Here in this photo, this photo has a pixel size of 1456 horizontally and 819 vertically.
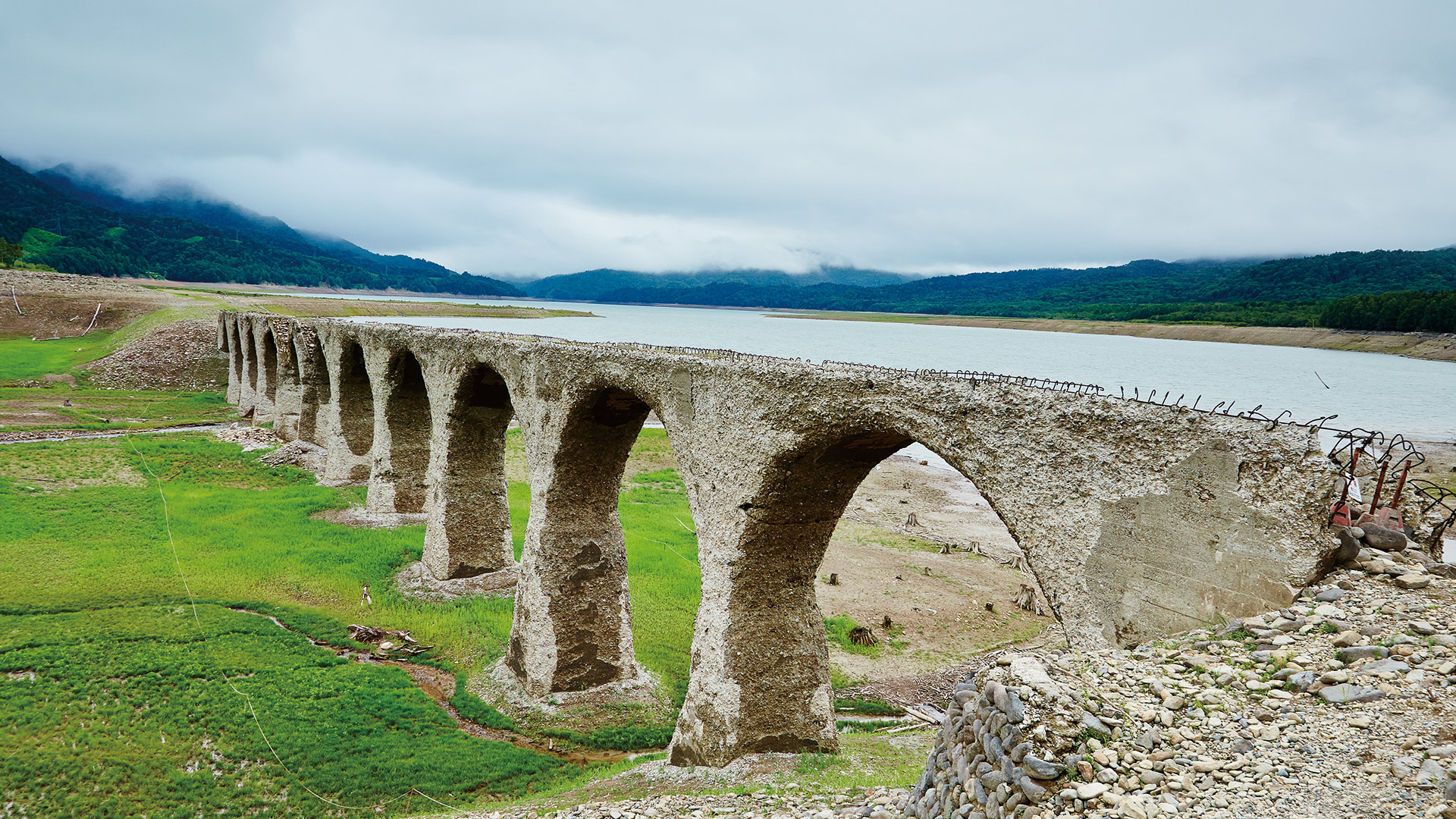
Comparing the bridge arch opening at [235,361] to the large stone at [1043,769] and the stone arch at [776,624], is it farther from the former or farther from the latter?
the large stone at [1043,769]

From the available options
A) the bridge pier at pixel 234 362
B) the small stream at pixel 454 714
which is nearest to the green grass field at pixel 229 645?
the small stream at pixel 454 714

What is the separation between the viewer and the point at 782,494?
38.8ft

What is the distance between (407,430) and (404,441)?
1.32 ft

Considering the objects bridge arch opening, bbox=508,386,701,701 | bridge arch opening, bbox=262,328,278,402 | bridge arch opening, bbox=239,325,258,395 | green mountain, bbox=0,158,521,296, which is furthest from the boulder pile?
green mountain, bbox=0,158,521,296

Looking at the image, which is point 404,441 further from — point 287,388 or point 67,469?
point 287,388

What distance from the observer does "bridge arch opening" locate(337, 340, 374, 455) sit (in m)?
28.1

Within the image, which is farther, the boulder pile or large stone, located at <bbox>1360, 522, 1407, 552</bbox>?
large stone, located at <bbox>1360, 522, 1407, 552</bbox>

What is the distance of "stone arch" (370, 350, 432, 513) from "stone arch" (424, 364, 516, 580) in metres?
4.93

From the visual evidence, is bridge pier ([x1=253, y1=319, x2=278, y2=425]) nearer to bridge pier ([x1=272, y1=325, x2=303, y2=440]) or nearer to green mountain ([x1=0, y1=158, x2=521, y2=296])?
bridge pier ([x1=272, y1=325, x2=303, y2=440])

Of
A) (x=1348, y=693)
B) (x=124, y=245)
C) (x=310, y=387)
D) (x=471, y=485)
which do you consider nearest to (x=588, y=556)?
(x=471, y=485)

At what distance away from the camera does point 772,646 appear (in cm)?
1270

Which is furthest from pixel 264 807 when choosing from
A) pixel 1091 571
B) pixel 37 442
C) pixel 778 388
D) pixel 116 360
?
pixel 116 360

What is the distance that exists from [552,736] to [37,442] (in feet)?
109

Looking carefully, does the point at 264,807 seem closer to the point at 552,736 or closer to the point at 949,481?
the point at 552,736
